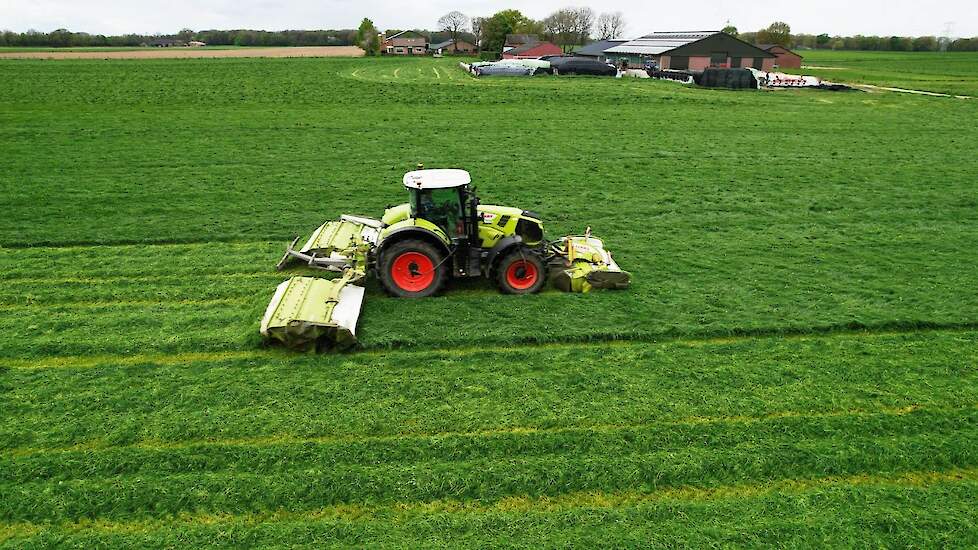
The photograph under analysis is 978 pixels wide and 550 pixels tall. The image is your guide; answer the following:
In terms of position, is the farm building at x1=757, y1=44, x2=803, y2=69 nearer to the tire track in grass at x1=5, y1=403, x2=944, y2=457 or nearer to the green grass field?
the green grass field

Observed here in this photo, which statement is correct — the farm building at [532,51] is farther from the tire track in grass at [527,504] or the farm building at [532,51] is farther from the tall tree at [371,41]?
the tire track in grass at [527,504]

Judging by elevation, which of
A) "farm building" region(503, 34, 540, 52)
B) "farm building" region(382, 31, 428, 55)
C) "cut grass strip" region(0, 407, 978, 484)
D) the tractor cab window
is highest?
"farm building" region(382, 31, 428, 55)

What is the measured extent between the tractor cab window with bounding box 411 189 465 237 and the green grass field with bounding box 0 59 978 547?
1.15 metres

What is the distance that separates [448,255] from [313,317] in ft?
8.07

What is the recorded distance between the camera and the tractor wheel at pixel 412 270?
1063 cm

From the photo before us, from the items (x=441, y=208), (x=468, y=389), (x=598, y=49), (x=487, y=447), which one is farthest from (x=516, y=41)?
(x=487, y=447)

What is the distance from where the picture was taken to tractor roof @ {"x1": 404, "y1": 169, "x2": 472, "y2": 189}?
415 inches

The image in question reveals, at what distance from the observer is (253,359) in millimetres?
9039

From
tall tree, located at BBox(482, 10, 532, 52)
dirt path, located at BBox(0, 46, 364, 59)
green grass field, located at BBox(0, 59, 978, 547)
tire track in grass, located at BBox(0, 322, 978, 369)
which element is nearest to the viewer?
green grass field, located at BBox(0, 59, 978, 547)

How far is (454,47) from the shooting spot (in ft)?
377

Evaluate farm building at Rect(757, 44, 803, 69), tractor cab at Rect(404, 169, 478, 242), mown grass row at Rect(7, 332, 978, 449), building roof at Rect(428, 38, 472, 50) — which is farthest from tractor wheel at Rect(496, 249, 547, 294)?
building roof at Rect(428, 38, 472, 50)

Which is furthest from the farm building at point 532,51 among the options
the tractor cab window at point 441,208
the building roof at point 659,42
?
the tractor cab window at point 441,208

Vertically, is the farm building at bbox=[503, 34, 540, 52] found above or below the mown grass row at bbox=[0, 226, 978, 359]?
above

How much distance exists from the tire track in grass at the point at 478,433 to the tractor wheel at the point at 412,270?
3688 mm
